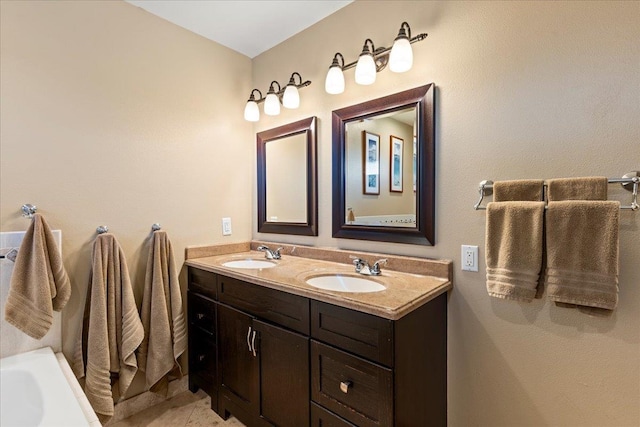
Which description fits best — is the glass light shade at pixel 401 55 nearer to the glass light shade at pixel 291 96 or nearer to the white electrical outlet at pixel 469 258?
the glass light shade at pixel 291 96

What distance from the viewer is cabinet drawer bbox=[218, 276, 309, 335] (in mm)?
1362

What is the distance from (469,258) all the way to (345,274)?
60cm

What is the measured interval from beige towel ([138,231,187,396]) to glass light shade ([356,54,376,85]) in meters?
1.44

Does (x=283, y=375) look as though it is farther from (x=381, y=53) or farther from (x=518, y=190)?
(x=381, y=53)

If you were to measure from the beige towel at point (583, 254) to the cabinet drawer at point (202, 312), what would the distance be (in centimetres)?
167

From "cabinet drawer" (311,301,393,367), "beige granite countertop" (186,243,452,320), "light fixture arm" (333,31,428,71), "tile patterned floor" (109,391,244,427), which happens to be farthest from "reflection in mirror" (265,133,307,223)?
"tile patterned floor" (109,391,244,427)

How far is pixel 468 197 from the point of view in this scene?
1.40 meters

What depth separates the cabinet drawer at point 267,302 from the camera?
4.47 ft

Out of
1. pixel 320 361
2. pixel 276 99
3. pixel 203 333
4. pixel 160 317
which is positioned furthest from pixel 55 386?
pixel 276 99

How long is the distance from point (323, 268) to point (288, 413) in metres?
0.71

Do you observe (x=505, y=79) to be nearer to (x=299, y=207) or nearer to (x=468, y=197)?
(x=468, y=197)

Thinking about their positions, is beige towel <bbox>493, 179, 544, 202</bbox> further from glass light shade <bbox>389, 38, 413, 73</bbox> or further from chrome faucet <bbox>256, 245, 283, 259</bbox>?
chrome faucet <bbox>256, 245, 283, 259</bbox>

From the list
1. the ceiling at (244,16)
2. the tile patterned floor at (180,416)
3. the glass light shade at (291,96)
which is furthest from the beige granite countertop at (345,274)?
the ceiling at (244,16)

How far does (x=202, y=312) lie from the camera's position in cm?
193
